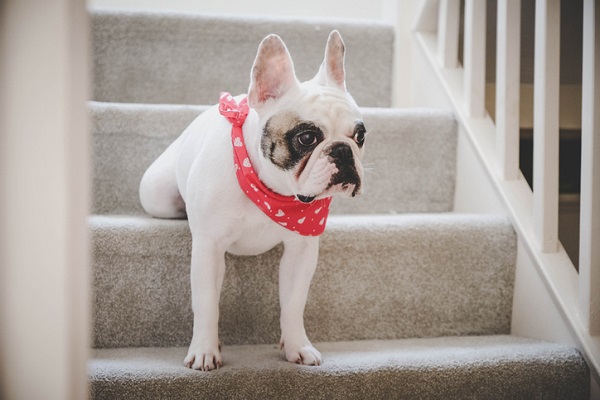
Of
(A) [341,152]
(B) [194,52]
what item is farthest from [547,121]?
(B) [194,52]

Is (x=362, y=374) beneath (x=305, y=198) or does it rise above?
beneath

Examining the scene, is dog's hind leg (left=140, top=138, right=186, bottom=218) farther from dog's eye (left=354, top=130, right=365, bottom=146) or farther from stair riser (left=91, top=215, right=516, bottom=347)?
dog's eye (left=354, top=130, right=365, bottom=146)

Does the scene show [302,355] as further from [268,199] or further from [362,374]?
[268,199]

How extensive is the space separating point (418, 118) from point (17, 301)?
1.47 meters

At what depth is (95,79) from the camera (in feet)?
6.07

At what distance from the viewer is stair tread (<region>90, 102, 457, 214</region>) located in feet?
5.12

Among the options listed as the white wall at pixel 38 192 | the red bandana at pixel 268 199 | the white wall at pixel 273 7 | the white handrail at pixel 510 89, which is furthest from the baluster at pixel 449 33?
Answer: the white wall at pixel 38 192

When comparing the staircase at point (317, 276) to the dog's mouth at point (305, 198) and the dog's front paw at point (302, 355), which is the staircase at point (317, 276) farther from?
the dog's mouth at point (305, 198)

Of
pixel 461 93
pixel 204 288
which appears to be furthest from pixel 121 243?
pixel 461 93

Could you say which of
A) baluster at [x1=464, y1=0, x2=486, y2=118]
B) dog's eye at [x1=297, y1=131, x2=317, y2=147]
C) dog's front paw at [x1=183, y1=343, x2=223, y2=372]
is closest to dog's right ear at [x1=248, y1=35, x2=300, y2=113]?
dog's eye at [x1=297, y1=131, x2=317, y2=147]

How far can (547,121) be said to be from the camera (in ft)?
4.27

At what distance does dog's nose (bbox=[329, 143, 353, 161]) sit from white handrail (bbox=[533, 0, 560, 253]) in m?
0.55

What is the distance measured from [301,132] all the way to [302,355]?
44 centimetres

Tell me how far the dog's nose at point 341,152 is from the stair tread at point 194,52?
100 centimetres
